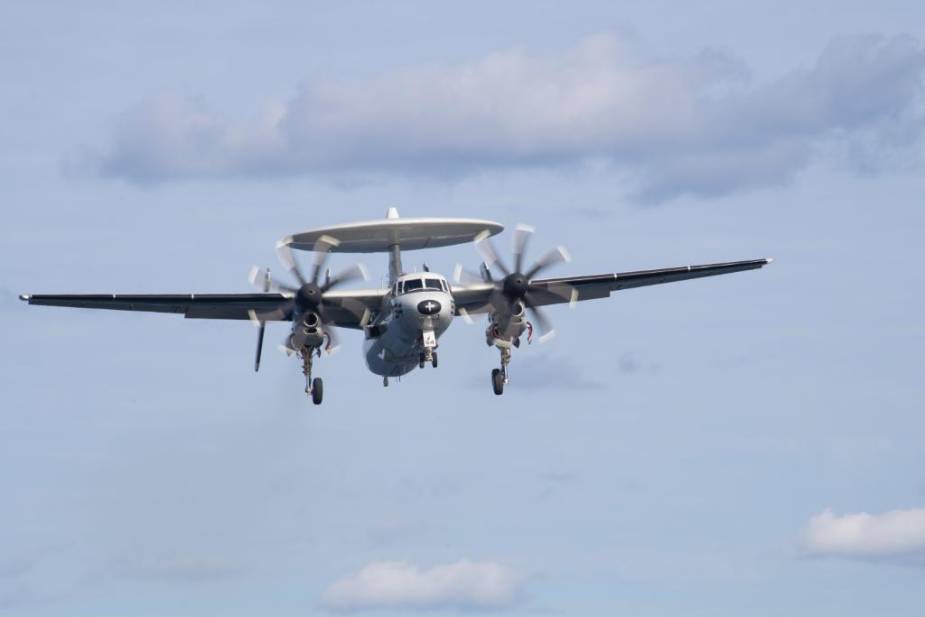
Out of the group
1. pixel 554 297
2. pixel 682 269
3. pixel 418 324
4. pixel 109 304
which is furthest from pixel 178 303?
pixel 682 269

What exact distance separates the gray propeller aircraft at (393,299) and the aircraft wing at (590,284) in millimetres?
36

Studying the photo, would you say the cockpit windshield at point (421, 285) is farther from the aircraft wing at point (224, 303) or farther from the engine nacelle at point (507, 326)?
the engine nacelle at point (507, 326)

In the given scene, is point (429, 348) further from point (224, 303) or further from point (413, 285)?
point (224, 303)

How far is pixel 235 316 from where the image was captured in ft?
186

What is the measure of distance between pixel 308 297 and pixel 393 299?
9.99ft

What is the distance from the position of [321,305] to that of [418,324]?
427 centimetres

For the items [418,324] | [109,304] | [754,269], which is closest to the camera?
[418,324]

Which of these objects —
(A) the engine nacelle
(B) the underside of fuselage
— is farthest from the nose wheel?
(A) the engine nacelle

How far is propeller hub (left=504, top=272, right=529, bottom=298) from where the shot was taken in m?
54.6

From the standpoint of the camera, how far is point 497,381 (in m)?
55.5

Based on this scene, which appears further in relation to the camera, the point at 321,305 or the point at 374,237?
the point at 374,237

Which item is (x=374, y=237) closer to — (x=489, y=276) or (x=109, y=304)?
(x=489, y=276)

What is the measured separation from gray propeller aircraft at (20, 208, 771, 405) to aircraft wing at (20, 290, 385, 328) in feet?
0.11

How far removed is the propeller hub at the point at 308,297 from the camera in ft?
175
